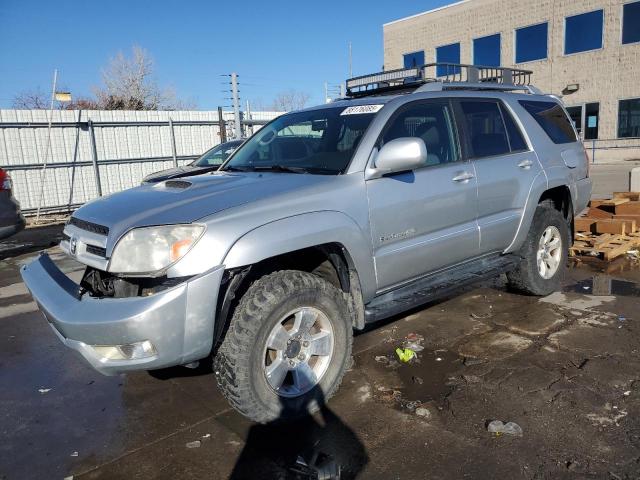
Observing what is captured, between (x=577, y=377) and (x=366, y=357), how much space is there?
1.46 m

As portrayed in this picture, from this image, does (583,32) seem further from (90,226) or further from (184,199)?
(90,226)

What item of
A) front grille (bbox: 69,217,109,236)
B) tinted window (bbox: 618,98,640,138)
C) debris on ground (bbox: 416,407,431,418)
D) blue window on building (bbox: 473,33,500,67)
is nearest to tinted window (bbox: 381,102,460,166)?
debris on ground (bbox: 416,407,431,418)

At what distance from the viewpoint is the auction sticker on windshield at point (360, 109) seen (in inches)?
149

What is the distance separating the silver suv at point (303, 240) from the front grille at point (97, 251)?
0.6 inches

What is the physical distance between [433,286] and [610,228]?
465 cm

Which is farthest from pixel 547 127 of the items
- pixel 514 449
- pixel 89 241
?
pixel 89 241

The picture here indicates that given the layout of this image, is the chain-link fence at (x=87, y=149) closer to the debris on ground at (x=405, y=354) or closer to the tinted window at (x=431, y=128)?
→ the tinted window at (x=431, y=128)

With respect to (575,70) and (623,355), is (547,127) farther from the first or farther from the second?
(575,70)

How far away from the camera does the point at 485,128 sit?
4465 mm

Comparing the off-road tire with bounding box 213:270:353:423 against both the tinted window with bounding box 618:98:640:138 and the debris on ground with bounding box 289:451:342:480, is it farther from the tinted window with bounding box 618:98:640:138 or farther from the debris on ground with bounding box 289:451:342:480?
the tinted window with bounding box 618:98:640:138

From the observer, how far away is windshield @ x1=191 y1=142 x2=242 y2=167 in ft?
35.5

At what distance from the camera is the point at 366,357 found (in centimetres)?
405

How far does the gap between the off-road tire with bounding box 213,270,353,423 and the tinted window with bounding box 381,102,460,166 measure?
139cm

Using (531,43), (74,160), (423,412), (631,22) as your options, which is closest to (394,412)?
(423,412)
